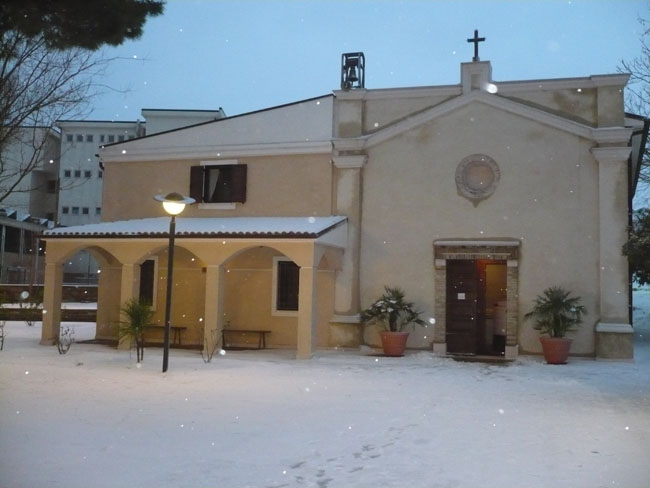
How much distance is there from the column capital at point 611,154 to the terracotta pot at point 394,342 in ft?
19.8

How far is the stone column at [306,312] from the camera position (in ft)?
→ 44.7

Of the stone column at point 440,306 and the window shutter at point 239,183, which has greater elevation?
the window shutter at point 239,183

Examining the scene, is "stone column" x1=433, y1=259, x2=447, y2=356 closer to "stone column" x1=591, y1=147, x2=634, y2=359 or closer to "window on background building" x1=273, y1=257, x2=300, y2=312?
"stone column" x1=591, y1=147, x2=634, y2=359

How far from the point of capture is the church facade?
46.1 ft

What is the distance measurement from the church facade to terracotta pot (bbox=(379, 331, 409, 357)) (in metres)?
0.74

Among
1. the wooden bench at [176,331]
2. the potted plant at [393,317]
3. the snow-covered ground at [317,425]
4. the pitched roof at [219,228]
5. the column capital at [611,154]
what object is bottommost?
the snow-covered ground at [317,425]

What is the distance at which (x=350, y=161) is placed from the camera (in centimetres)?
1578

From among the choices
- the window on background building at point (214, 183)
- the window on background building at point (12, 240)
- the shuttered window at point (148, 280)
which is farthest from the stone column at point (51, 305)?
the window on background building at point (12, 240)

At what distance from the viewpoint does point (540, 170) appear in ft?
47.4

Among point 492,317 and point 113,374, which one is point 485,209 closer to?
point 492,317

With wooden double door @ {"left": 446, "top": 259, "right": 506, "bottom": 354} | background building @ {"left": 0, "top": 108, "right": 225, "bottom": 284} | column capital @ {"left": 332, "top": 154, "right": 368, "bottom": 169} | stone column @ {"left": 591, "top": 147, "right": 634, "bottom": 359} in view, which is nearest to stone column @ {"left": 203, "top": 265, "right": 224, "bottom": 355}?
column capital @ {"left": 332, "top": 154, "right": 368, "bottom": 169}

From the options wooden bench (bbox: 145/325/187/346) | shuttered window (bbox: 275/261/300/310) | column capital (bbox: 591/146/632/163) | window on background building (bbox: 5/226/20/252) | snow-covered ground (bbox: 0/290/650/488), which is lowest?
snow-covered ground (bbox: 0/290/650/488)

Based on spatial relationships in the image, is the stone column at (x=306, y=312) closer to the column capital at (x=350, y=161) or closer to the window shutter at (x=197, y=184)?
the column capital at (x=350, y=161)

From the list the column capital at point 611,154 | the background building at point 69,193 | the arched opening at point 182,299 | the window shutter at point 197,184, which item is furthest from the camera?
the background building at point 69,193
